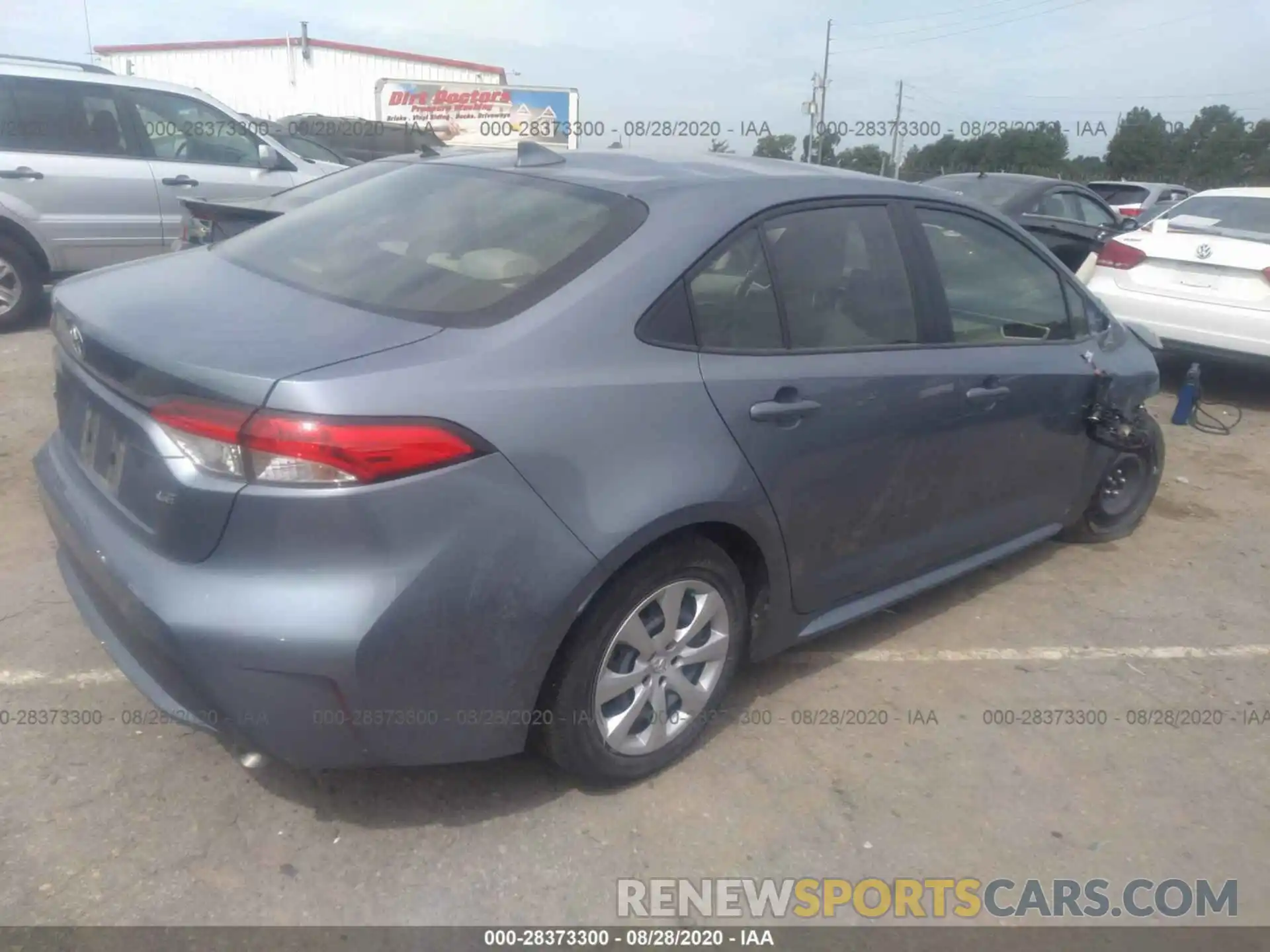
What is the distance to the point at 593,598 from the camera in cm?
251

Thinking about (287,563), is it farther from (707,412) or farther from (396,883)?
(707,412)

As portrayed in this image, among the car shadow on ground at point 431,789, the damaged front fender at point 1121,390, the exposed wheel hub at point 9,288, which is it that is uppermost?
the damaged front fender at point 1121,390

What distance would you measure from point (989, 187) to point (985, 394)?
747cm

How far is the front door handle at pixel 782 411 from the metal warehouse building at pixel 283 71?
2972 centimetres

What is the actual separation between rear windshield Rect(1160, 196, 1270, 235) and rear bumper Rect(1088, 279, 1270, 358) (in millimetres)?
670

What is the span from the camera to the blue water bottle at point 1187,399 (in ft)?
22.4

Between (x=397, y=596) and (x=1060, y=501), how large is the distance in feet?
9.77

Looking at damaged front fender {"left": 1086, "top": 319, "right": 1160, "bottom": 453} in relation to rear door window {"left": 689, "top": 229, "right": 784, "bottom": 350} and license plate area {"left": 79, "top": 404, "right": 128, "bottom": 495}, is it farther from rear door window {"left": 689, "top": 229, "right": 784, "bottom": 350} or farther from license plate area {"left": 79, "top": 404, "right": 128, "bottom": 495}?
license plate area {"left": 79, "top": 404, "right": 128, "bottom": 495}

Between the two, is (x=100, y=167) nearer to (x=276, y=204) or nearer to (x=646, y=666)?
(x=276, y=204)

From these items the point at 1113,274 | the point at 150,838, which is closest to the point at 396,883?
the point at 150,838

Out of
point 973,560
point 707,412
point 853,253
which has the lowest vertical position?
point 973,560

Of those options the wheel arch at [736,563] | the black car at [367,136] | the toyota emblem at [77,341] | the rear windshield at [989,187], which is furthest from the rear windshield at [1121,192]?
the toyota emblem at [77,341]
